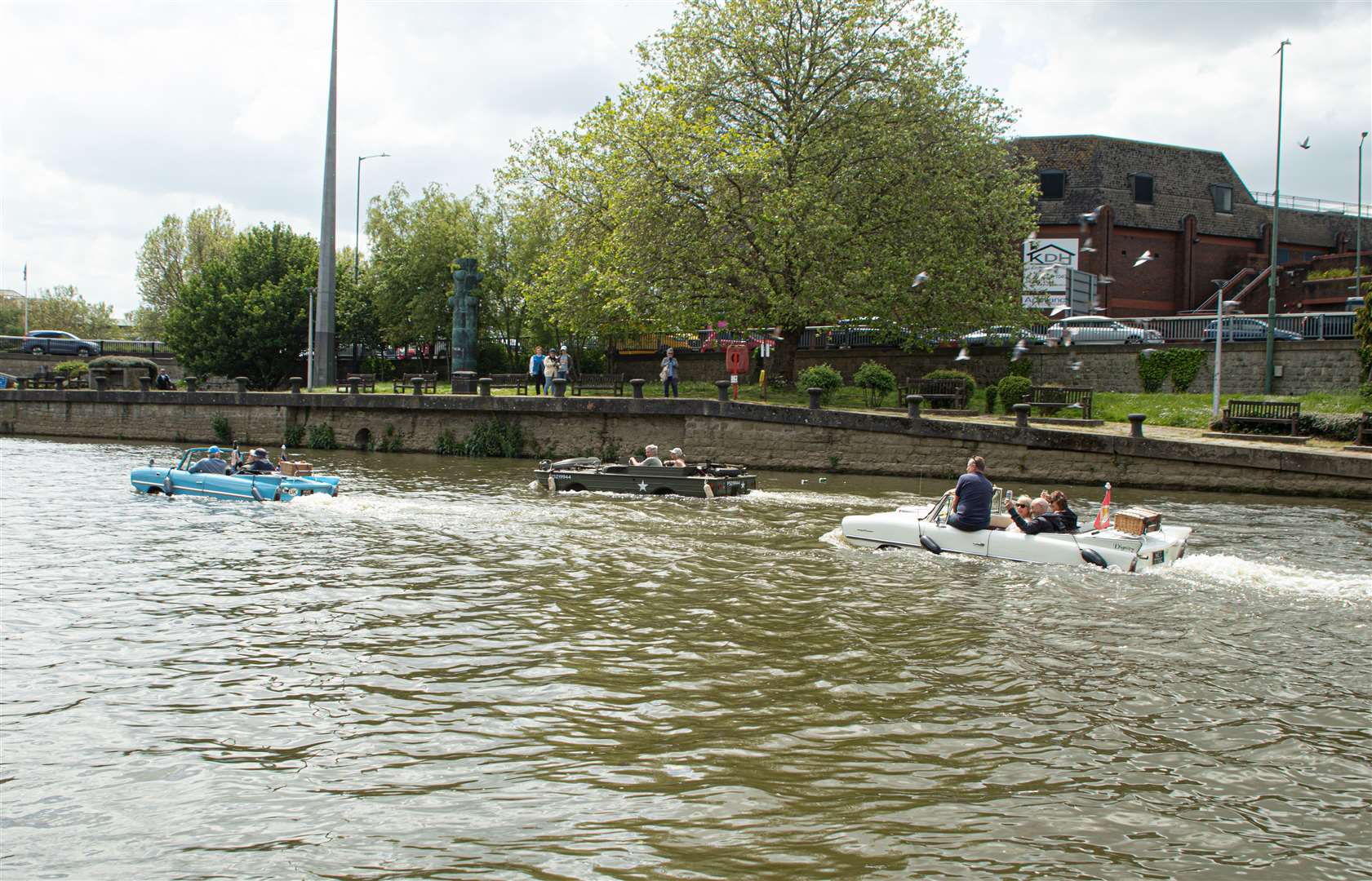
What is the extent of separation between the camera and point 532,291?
3966 centimetres

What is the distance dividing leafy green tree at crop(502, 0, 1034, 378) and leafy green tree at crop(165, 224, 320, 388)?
22.2 m

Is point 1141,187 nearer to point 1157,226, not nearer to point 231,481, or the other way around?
point 1157,226

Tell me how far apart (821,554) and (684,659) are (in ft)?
18.9

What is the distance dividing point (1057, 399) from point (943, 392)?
3270mm

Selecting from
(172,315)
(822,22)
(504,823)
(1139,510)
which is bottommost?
(504,823)

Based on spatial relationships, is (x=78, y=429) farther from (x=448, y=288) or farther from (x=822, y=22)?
(x=822, y=22)

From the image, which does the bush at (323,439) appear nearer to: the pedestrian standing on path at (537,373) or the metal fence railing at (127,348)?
the pedestrian standing on path at (537,373)

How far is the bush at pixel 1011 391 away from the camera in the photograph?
29.6m

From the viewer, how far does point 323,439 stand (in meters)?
34.5

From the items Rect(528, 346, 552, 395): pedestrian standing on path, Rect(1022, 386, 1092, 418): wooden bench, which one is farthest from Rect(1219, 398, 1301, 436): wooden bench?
Rect(528, 346, 552, 395): pedestrian standing on path

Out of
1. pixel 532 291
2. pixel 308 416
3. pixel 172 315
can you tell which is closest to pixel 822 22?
pixel 532 291

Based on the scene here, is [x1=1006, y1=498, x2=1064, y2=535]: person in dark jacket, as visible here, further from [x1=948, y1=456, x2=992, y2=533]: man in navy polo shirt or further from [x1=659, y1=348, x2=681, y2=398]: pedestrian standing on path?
[x1=659, y1=348, x2=681, y2=398]: pedestrian standing on path

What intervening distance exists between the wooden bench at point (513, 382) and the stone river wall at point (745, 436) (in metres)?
3.38

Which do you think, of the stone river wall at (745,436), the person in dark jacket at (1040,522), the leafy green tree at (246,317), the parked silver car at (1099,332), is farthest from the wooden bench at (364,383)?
the person in dark jacket at (1040,522)
